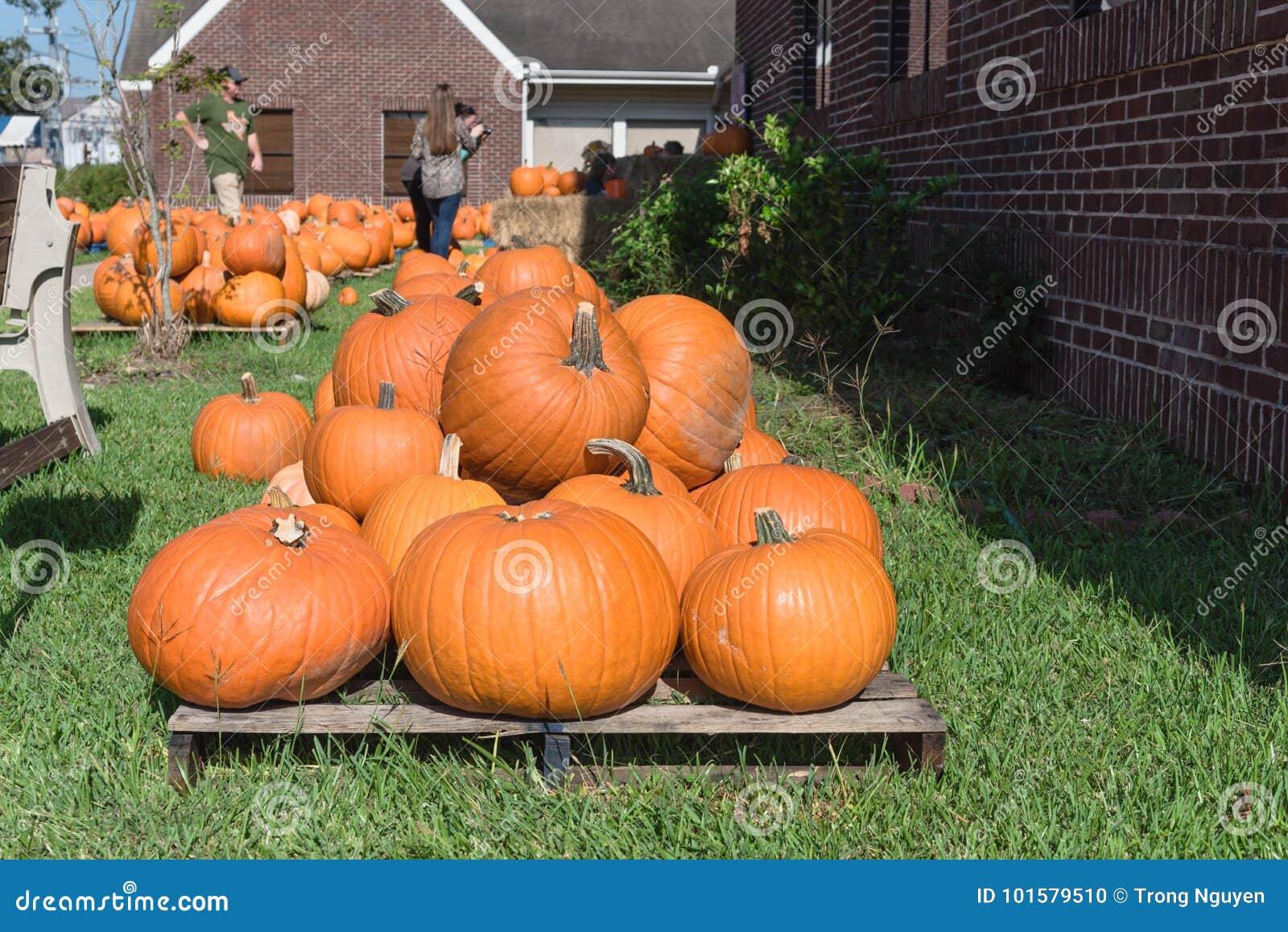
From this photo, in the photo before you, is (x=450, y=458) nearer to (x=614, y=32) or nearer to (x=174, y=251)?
(x=174, y=251)

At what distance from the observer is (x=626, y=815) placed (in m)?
2.35

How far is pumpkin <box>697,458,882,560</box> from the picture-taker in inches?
127

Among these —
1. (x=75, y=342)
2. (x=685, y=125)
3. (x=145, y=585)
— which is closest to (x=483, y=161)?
(x=685, y=125)

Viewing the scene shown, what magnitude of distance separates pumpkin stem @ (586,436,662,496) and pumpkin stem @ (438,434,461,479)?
379mm

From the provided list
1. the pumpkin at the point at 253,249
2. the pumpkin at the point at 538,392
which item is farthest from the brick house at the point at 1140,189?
the pumpkin at the point at 253,249

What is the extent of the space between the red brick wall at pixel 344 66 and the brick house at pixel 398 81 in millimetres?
24

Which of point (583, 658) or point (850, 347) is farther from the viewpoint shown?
point (850, 347)

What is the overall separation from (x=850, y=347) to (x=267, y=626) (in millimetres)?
4586

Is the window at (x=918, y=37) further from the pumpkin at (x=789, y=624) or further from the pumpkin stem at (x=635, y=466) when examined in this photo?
the pumpkin at (x=789, y=624)

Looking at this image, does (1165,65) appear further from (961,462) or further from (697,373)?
(697,373)

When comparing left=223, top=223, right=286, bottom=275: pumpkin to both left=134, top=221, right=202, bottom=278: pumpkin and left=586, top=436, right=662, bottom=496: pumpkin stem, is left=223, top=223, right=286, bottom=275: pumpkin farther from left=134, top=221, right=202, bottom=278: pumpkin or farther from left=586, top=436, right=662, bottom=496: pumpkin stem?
left=586, top=436, right=662, bottom=496: pumpkin stem

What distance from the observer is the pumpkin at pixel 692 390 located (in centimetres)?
351

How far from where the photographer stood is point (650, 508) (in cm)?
304

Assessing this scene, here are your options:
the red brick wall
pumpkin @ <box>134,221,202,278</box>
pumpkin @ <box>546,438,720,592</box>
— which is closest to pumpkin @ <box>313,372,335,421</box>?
pumpkin @ <box>546,438,720,592</box>
